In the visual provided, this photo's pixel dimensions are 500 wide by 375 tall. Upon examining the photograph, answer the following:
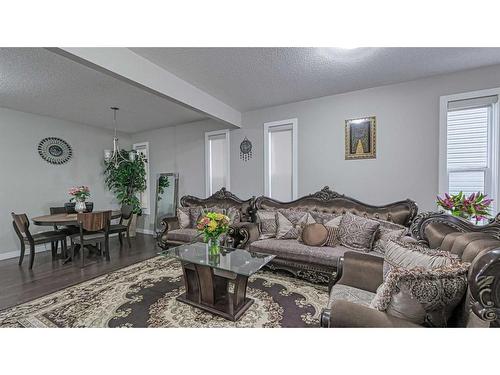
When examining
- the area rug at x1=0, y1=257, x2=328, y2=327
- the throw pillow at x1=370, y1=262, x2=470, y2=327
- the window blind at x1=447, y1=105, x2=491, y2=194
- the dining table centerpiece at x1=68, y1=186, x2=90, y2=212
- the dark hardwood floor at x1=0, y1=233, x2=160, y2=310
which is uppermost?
the window blind at x1=447, y1=105, x2=491, y2=194

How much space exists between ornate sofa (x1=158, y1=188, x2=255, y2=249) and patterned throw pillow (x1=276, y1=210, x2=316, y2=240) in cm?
67

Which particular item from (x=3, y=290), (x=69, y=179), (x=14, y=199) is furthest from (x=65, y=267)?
(x=69, y=179)

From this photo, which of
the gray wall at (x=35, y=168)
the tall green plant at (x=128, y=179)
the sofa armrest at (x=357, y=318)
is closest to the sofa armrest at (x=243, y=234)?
the sofa armrest at (x=357, y=318)

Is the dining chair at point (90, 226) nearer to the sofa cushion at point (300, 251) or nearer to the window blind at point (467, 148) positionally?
the sofa cushion at point (300, 251)

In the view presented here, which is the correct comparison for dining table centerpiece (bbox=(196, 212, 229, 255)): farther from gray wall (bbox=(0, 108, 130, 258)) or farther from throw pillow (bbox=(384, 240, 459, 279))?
gray wall (bbox=(0, 108, 130, 258))

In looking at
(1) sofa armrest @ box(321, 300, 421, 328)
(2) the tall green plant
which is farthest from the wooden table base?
(2) the tall green plant

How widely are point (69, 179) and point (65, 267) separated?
7.09ft

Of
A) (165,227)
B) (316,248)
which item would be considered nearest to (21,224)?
(165,227)

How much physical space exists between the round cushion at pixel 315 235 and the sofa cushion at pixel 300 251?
2.4 inches

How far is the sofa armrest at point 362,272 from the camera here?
1.62 meters

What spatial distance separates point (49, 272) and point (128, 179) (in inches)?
94.8

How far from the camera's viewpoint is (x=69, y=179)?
4477mm

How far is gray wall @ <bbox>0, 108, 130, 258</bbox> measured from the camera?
3.69 meters

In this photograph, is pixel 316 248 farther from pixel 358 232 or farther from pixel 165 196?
pixel 165 196
